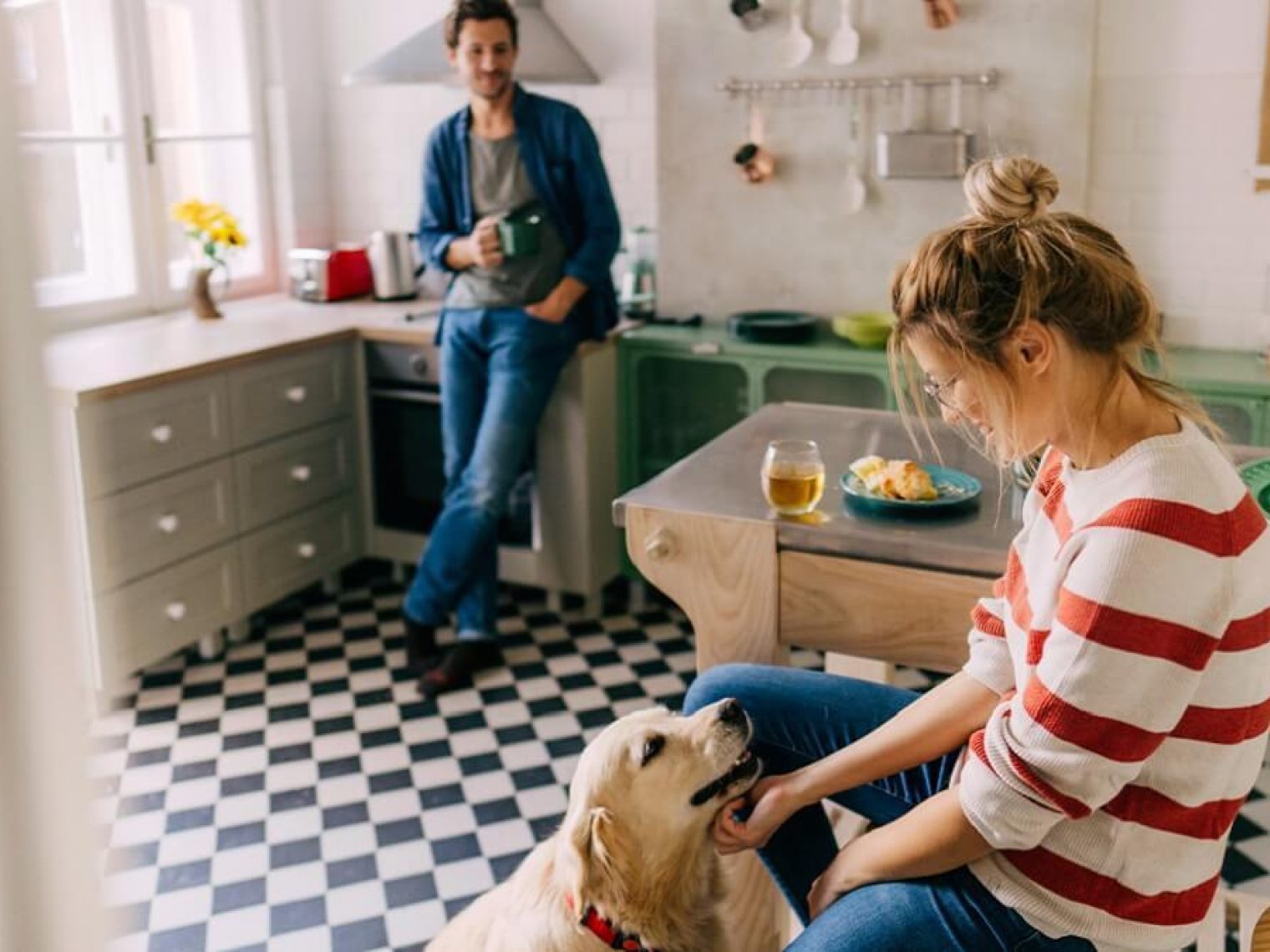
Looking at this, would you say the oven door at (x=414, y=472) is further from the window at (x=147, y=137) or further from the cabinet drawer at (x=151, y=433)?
the window at (x=147, y=137)

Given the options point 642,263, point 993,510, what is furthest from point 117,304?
point 993,510

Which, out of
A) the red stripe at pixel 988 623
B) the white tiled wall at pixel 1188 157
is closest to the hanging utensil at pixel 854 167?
the white tiled wall at pixel 1188 157

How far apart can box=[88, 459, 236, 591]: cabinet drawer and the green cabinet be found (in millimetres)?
1180

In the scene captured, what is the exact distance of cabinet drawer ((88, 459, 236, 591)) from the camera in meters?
3.27

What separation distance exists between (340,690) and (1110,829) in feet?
8.44

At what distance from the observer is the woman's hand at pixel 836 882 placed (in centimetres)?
146

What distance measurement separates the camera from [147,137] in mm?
4211

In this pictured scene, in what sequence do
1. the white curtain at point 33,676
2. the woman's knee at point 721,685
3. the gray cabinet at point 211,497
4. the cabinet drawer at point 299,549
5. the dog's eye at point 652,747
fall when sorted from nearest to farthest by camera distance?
the white curtain at point 33,676 < the dog's eye at point 652,747 < the woman's knee at point 721,685 < the gray cabinet at point 211,497 < the cabinet drawer at point 299,549

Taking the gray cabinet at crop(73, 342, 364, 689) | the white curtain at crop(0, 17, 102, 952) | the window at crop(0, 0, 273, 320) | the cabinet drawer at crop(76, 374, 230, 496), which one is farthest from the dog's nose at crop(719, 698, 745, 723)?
the window at crop(0, 0, 273, 320)

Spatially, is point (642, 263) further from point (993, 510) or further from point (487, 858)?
point (993, 510)

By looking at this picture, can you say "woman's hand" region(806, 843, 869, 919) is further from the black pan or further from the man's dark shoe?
the black pan

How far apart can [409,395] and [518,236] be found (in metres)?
0.81

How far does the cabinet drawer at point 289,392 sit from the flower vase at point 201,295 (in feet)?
1.51

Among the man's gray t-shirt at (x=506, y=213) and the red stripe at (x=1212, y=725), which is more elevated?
the man's gray t-shirt at (x=506, y=213)
